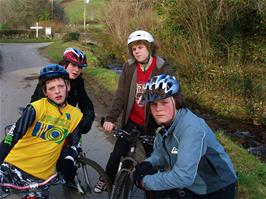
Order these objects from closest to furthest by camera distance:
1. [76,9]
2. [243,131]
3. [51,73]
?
A: [51,73] → [243,131] → [76,9]

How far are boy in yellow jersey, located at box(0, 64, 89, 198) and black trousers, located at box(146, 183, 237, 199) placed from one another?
123 cm

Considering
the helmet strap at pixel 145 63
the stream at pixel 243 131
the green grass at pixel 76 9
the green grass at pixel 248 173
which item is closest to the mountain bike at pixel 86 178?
the helmet strap at pixel 145 63

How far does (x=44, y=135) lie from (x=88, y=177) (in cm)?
80

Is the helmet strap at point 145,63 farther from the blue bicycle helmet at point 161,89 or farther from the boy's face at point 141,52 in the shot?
the blue bicycle helmet at point 161,89

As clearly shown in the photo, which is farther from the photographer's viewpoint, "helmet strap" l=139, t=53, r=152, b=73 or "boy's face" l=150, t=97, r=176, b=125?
"helmet strap" l=139, t=53, r=152, b=73

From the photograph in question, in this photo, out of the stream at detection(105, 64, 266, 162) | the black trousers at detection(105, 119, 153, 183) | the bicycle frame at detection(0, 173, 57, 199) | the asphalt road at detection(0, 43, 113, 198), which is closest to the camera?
the bicycle frame at detection(0, 173, 57, 199)

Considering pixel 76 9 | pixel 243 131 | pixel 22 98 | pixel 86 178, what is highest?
pixel 76 9

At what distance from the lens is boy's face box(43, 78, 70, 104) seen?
3938 millimetres

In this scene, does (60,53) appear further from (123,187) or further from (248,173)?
(123,187)

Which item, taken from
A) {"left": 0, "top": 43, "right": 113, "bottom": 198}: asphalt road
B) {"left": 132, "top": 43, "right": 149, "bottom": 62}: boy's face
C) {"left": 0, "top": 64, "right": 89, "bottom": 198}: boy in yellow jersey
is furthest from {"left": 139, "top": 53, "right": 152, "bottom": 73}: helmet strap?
{"left": 0, "top": 43, "right": 113, "bottom": 198}: asphalt road

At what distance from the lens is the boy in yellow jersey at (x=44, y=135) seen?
389 cm

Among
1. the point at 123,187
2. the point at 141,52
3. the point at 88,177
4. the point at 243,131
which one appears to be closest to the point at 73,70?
the point at 141,52

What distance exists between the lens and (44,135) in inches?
156

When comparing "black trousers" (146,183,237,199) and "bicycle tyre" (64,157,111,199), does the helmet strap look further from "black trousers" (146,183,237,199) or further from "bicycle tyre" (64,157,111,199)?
"black trousers" (146,183,237,199)
